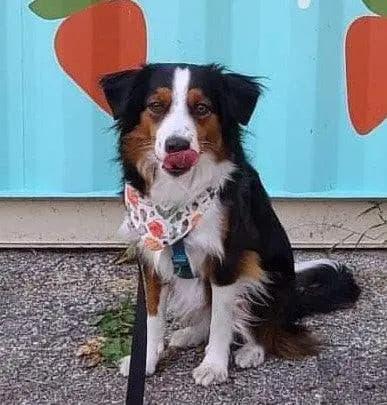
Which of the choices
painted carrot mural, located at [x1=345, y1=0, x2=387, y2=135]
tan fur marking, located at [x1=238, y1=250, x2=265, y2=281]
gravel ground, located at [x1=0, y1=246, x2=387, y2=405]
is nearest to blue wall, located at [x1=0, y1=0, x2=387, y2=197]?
painted carrot mural, located at [x1=345, y1=0, x2=387, y2=135]

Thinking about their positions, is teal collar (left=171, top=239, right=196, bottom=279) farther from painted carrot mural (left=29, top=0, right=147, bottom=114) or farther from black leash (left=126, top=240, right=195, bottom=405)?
painted carrot mural (left=29, top=0, right=147, bottom=114)

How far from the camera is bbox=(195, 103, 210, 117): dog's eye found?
3401 mm

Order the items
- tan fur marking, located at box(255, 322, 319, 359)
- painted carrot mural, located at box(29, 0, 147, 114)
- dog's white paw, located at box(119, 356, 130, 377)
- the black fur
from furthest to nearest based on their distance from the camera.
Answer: painted carrot mural, located at box(29, 0, 147, 114)
tan fur marking, located at box(255, 322, 319, 359)
dog's white paw, located at box(119, 356, 130, 377)
the black fur

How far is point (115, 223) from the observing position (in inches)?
203

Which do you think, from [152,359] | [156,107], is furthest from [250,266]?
[156,107]

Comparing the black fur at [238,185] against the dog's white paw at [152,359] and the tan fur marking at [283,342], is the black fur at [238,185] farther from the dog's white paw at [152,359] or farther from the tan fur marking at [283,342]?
the dog's white paw at [152,359]

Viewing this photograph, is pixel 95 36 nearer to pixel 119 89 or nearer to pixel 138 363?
pixel 119 89

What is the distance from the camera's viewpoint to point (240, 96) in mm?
3527

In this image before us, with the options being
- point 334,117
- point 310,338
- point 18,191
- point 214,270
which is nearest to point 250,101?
point 214,270

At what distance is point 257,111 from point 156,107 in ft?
5.24

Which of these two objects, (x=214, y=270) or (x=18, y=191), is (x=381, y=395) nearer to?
(x=214, y=270)

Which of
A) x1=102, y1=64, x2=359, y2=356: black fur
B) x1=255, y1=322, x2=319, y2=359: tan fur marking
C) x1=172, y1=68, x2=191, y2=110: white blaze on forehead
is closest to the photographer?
x1=172, y1=68, x2=191, y2=110: white blaze on forehead

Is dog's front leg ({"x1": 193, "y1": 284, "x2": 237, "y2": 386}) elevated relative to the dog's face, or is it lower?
lower

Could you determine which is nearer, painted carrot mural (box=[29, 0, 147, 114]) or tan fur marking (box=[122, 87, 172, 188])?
tan fur marking (box=[122, 87, 172, 188])
